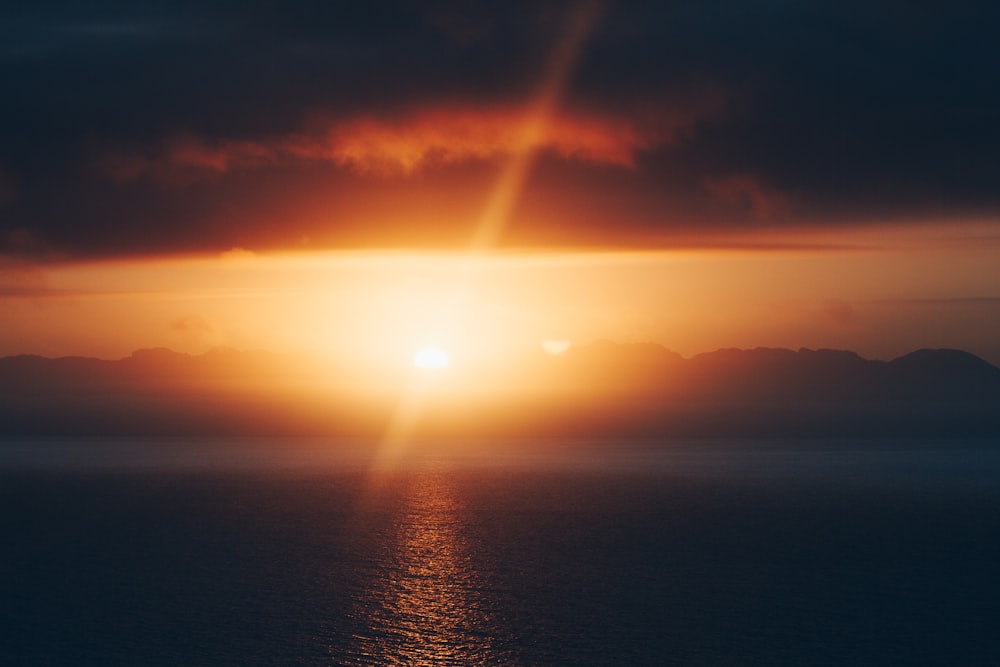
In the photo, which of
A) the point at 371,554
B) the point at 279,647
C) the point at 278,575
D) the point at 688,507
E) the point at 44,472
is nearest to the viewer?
the point at 279,647

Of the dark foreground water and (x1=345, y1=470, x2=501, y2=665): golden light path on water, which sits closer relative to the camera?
(x1=345, y1=470, x2=501, y2=665): golden light path on water

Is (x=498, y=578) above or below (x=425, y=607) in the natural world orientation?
above

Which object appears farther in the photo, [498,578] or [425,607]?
[498,578]

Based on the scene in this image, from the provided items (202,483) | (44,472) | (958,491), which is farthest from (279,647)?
(44,472)

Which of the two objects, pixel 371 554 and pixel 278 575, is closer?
pixel 278 575

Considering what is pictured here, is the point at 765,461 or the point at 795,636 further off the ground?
the point at 765,461

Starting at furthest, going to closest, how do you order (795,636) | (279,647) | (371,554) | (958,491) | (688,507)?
(958,491), (688,507), (371,554), (795,636), (279,647)

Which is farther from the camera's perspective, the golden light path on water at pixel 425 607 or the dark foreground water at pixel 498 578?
the dark foreground water at pixel 498 578

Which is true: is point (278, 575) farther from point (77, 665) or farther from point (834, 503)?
point (834, 503)
